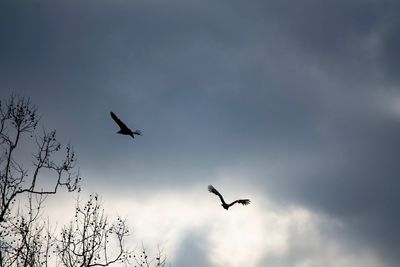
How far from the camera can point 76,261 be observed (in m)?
15.9

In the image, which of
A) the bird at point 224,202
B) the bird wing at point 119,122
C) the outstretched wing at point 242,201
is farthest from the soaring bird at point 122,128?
the outstretched wing at point 242,201

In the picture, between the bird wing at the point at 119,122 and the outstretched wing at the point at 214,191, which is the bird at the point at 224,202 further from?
the bird wing at the point at 119,122

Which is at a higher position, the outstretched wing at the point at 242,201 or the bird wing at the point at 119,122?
the bird wing at the point at 119,122

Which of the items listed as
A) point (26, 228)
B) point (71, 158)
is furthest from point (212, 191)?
point (26, 228)

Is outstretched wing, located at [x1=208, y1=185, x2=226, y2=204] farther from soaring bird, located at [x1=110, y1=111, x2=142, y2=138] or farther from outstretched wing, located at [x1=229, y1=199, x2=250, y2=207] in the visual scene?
soaring bird, located at [x1=110, y1=111, x2=142, y2=138]

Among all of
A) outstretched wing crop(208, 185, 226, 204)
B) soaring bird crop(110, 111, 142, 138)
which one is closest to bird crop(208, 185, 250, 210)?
outstretched wing crop(208, 185, 226, 204)

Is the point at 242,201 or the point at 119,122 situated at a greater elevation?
the point at 119,122

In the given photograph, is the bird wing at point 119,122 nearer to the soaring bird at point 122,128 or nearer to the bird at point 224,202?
the soaring bird at point 122,128

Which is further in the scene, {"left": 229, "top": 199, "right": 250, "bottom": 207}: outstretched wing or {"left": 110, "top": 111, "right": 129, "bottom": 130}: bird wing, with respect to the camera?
{"left": 229, "top": 199, "right": 250, "bottom": 207}: outstretched wing

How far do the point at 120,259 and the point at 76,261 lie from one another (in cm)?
174

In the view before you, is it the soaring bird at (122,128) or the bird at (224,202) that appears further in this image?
the bird at (224,202)

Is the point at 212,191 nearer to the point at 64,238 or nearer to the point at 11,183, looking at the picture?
the point at 64,238

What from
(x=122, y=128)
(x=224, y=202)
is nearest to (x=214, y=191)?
(x=224, y=202)

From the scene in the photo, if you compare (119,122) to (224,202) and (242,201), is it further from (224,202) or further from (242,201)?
(242,201)
